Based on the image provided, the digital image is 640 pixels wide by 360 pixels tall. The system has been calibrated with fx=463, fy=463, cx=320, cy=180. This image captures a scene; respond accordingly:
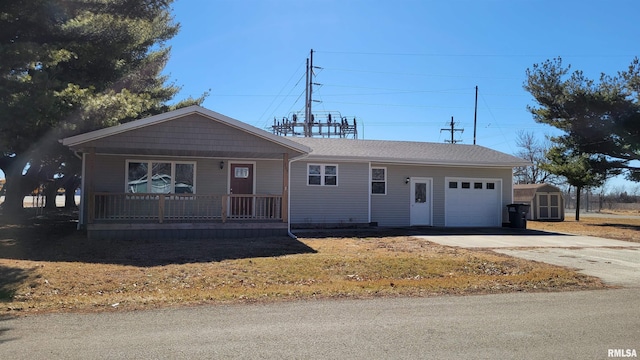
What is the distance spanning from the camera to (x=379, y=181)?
18.7m

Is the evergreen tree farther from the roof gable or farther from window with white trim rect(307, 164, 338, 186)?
window with white trim rect(307, 164, 338, 186)

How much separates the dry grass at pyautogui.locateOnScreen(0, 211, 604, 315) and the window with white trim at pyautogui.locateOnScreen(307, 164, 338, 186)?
5.29 metres

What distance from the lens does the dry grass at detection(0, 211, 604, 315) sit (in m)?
7.16

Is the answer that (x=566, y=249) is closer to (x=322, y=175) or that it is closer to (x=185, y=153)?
(x=322, y=175)

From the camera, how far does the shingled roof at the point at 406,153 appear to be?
1823 cm

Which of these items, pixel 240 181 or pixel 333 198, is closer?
pixel 240 181

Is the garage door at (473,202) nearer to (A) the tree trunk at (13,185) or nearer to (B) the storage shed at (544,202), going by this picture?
(B) the storage shed at (544,202)

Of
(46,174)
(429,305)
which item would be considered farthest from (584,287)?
(46,174)

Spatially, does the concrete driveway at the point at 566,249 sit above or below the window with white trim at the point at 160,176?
below

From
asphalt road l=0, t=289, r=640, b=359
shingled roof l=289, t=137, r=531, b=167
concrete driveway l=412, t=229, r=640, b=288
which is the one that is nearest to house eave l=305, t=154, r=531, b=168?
shingled roof l=289, t=137, r=531, b=167

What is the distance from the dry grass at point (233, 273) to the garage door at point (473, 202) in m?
7.17

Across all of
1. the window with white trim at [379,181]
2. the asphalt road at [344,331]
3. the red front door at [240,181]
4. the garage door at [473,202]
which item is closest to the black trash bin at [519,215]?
the garage door at [473,202]

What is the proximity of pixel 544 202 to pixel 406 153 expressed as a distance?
12331mm

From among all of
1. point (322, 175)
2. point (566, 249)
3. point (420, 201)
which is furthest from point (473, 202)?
point (566, 249)
